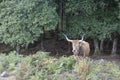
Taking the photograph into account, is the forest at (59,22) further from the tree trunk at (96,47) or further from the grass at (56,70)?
the grass at (56,70)

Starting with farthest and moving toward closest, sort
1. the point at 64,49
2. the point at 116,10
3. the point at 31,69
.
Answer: the point at 64,49 → the point at 116,10 → the point at 31,69

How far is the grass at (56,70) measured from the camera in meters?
7.16

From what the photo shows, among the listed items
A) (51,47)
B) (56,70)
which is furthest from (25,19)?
(56,70)

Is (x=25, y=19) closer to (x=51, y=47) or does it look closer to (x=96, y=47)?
(x=51, y=47)

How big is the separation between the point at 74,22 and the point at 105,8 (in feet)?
5.85

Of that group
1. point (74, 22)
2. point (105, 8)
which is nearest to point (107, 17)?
point (105, 8)

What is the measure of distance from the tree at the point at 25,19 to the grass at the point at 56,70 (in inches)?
275

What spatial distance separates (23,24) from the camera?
1555cm

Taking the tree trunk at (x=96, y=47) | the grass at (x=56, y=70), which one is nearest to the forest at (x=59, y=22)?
the tree trunk at (x=96, y=47)

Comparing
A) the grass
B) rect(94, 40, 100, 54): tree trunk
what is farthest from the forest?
the grass

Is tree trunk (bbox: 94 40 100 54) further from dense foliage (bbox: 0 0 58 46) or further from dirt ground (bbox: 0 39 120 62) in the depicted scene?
dense foliage (bbox: 0 0 58 46)

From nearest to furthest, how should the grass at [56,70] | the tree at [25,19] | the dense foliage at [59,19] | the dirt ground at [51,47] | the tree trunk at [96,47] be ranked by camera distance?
the grass at [56,70] → the tree at [25,19] → the dense foliage at [59,19] → the tree trunk at [96,47] → the dirt ground at [51,47]

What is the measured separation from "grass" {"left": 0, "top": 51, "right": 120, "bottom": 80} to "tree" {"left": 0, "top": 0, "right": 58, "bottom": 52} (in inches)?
275

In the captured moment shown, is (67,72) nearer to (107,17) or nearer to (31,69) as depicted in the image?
(31,69)
